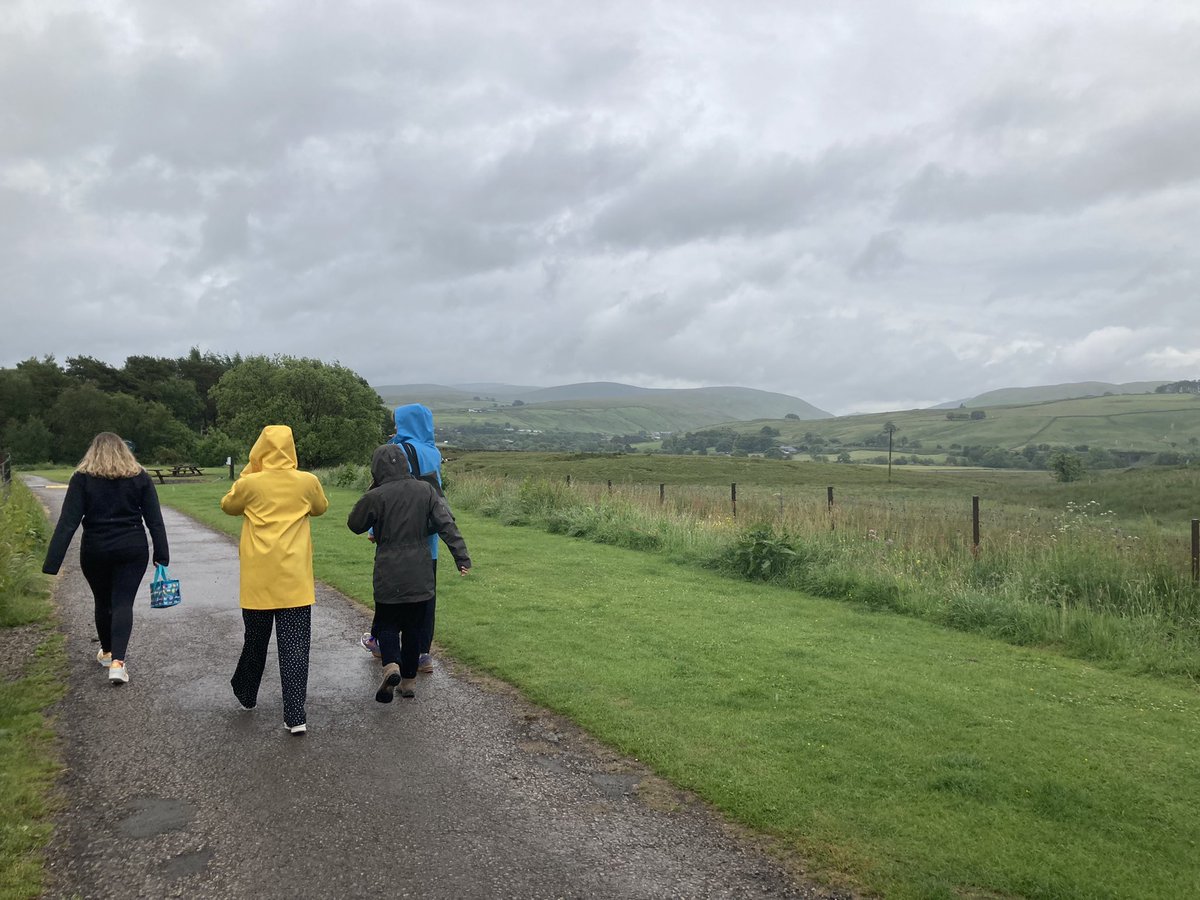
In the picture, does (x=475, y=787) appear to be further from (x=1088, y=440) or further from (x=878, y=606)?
(x=1088, y=440)

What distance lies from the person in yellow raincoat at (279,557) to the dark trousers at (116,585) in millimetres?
1573

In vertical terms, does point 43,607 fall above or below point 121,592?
below

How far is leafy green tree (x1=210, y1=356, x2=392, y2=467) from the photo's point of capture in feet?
185

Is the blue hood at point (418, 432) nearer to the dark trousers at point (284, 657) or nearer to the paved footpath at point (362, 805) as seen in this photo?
the dark trousers at point (284, 657)

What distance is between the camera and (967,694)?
6699 millimetres

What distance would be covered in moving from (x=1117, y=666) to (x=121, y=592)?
9529mm

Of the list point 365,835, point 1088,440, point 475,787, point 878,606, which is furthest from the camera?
point 1088,440

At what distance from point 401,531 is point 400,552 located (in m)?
0.16

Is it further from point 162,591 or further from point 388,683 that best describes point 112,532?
point 388,683

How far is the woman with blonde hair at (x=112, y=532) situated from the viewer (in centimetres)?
650

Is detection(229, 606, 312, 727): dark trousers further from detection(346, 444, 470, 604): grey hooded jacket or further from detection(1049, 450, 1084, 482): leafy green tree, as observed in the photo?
detection(1049, 450, 1084, 482): leafy green tree

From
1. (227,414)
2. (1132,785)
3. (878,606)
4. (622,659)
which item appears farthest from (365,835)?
(227,414)

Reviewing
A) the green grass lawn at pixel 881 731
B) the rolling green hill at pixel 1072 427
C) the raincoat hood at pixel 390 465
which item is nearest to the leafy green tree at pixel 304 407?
the green grass lawn at pixel 881 731

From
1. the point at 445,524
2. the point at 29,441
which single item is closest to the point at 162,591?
the point at 445,524
